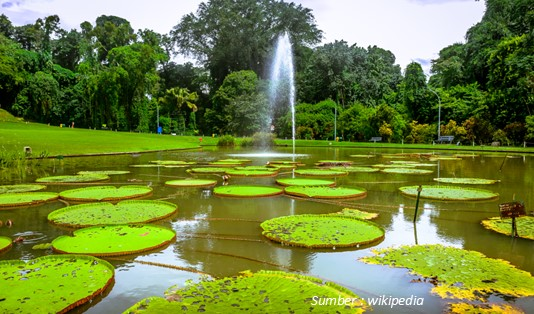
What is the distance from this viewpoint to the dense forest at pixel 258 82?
4169 centimetres

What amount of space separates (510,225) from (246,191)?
640cm

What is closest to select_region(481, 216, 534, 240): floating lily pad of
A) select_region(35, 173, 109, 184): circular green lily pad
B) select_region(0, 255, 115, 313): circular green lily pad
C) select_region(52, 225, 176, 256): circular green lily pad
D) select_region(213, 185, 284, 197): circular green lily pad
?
select_region(213, 185, 284, 197): circular green lily pad

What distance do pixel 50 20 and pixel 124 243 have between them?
87.4m

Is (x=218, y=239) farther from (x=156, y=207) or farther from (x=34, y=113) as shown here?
(x=34, y=113)

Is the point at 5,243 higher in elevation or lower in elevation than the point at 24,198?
lower

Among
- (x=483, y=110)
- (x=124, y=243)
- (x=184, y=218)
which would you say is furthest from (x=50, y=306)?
(x=483, y=110)

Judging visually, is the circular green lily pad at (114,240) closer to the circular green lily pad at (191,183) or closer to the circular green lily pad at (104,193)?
the circular green lily pad at (104,193)

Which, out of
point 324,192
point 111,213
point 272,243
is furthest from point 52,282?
point 324,192

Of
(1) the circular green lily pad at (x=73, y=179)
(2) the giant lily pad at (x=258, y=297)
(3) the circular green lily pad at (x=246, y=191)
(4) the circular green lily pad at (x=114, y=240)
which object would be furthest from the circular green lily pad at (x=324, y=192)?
(1) the circular green lily pad at (x=73, y=179)

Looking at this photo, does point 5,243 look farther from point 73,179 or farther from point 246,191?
point 73,179

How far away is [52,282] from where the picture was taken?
180 inches

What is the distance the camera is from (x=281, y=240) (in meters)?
6.48

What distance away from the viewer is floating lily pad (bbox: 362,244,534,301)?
456 cm

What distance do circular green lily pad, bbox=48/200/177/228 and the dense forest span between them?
1290 inches
